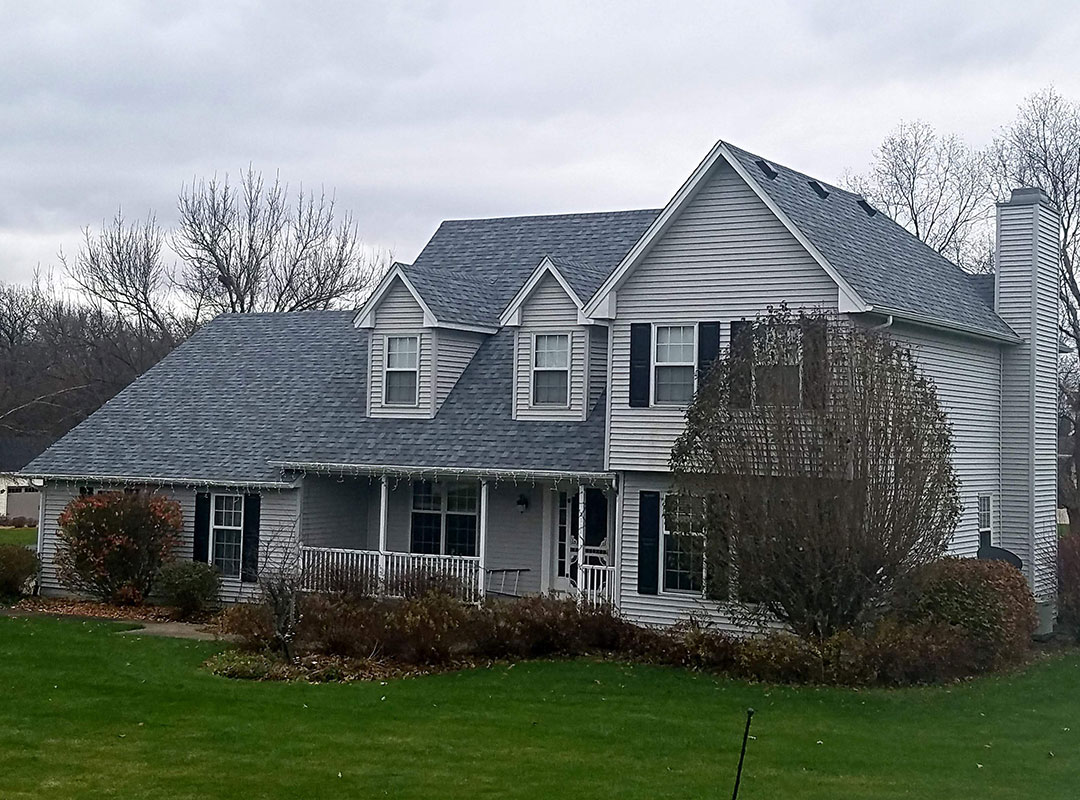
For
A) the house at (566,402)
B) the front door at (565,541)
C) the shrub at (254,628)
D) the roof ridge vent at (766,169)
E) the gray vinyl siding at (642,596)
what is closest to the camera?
the shrub at (254,628)

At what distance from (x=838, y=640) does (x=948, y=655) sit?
1761 millimetres

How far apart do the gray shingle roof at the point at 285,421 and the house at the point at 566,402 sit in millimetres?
61

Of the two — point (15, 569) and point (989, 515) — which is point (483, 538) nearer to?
point (989, 515)

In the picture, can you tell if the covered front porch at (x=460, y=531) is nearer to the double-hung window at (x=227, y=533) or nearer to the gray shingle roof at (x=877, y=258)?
the double-hung window at (x=227, y=533)

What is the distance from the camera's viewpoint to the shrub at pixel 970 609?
18.1 m

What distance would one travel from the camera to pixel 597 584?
2136cm

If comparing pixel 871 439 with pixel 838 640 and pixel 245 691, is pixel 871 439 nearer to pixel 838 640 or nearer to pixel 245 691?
pixel 838 640

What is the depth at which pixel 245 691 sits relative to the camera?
16047 mm

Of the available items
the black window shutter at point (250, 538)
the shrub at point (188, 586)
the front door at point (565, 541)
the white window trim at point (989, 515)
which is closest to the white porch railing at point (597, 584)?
the front door at point (565, 541)

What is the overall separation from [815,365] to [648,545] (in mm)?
4780

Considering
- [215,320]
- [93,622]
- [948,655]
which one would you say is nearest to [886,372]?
[948,655]

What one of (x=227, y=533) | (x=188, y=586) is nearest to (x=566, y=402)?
(x=227, y=533)

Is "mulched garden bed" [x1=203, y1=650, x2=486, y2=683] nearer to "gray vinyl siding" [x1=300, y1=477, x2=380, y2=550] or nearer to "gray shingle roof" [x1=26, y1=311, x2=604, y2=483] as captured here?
"gray shingle roof" [x1=26, y1=311, x2=604, y2=483]

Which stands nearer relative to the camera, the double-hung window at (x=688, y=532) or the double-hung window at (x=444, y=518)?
the double-hung window at (x=688, y=532)
